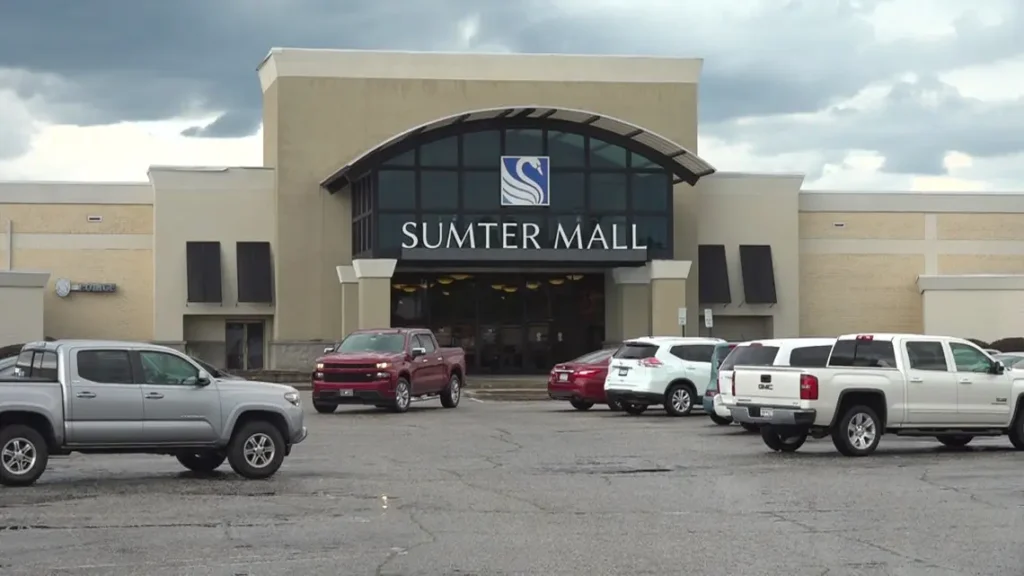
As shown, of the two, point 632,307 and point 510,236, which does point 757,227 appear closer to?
point 632,307

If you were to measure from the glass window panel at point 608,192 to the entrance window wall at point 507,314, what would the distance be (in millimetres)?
5979

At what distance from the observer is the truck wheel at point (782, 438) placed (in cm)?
2168

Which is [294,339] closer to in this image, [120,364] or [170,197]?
[170,197]

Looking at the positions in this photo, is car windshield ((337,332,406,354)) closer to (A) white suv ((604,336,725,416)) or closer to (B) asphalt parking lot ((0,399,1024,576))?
(A) white suv ((604,336,725,416))

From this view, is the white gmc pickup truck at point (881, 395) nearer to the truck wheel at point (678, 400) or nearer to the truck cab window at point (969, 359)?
the truck cab window at point (969, 359)

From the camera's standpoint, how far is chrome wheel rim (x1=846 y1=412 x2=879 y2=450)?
21.0 m

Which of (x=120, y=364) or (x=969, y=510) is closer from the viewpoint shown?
(x=969, y=510)

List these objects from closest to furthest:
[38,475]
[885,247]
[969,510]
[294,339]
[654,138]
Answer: [969,510] < [38,475] < [654,138] < [294,339] < [885,247]

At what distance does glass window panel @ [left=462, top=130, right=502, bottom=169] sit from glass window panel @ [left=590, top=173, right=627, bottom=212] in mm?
3308

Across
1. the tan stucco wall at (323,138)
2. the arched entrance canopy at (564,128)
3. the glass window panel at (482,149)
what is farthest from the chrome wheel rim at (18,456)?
the tan stucco wall at (323,138)

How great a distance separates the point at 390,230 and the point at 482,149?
413 centimetres

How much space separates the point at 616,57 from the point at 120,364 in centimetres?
3826

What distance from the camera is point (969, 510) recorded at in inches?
580

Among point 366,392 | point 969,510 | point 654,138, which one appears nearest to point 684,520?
point 969,510
